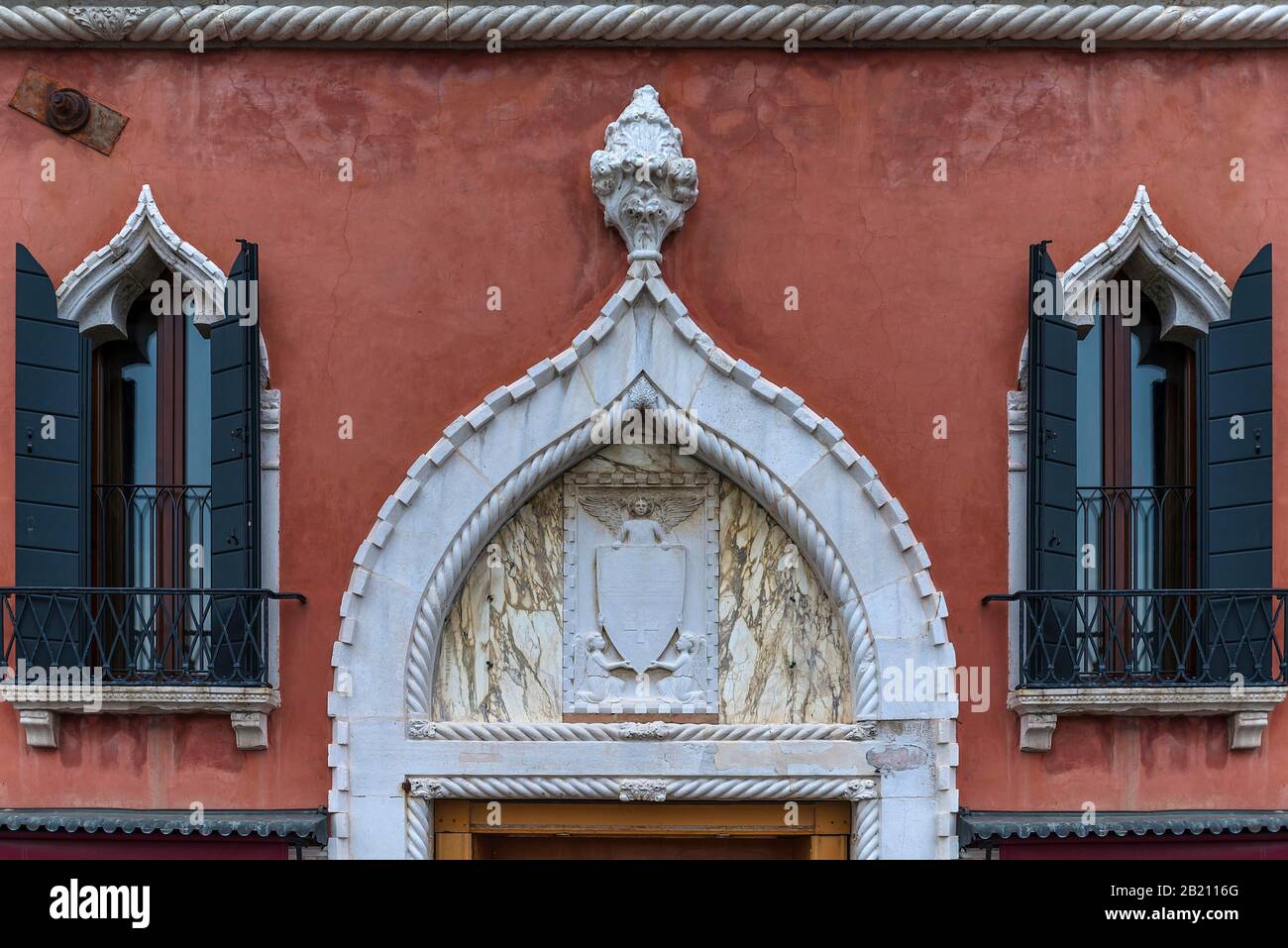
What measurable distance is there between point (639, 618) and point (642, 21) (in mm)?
2652

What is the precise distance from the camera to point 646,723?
839 cm

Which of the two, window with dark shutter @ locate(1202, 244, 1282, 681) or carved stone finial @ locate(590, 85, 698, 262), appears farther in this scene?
carved stone finial @ locate(590, 85, 698, 262)

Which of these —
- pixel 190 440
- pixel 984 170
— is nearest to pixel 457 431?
pixel 190 440

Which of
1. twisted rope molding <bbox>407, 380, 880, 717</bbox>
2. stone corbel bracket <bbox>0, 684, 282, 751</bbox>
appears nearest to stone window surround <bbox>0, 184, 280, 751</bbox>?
stone corbel bracket <bbox>0, 684, 282, 751</bbox>

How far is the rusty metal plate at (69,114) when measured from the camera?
8.59 m

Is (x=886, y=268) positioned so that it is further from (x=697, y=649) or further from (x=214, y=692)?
Result: (x=214, y=692)

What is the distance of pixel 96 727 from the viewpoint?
838 cm

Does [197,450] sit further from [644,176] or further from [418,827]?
[644,176]

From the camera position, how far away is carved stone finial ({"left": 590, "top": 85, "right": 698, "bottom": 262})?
8.41 meters

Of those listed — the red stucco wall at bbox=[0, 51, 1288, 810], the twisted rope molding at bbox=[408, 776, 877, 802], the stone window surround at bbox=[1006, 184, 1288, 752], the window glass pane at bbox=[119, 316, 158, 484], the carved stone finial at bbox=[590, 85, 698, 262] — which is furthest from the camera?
the window glass pane at bbox=[119, 316, 158, 484]

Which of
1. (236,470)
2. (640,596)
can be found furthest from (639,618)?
(236,470)

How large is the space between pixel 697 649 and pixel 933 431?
143 centimetres

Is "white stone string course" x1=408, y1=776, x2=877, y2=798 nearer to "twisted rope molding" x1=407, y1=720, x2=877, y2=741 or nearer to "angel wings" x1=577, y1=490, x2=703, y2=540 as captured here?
"twisted rope molding" x1=407, y1=720, x2=877, y2=741

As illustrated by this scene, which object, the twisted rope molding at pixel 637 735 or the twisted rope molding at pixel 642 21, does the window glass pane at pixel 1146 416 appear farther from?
the twisted rope molding at pixel 637 735
